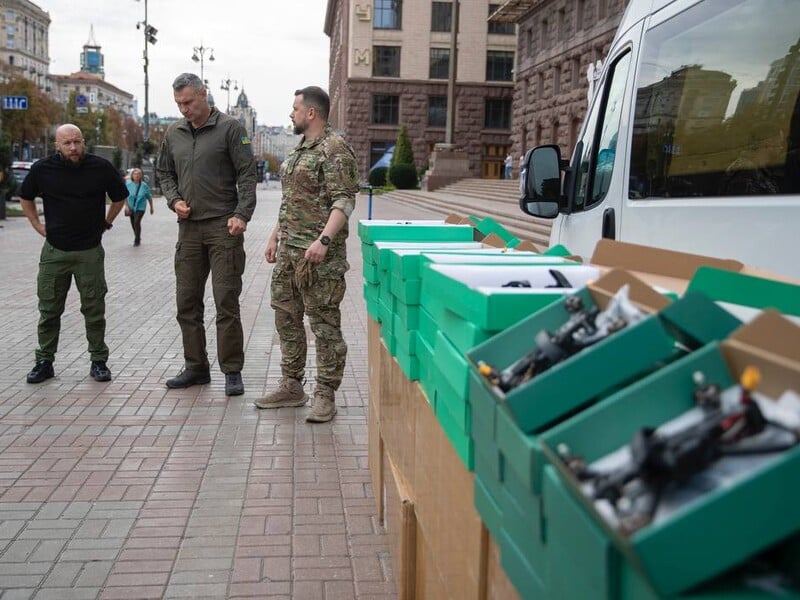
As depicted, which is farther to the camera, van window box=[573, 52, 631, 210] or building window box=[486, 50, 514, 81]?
building window box=[486, 50, 514, 81]

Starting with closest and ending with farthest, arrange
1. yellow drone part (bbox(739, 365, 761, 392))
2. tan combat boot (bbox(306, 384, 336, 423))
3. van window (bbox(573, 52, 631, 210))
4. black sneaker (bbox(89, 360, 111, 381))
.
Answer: yellow drone part (bbox(739, 365, 761, 392)) < van window (bbox(573, 52, 631, 210)) < tan combat boot (bbox(306, 384, 336, 423)) < black sneaker (bbox(89, 360, 111, 381))

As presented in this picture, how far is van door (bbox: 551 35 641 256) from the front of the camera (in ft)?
15.4

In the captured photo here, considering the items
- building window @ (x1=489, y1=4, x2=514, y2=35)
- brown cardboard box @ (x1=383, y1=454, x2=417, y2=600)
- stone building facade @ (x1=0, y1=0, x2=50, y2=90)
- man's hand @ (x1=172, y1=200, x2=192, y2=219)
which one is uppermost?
stone building facade @ (x1=0, y1=0, x2=50, y2=90)

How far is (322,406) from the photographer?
6156 mm

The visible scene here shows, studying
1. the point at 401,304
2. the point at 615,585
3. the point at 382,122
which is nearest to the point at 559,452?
the point at 615,585

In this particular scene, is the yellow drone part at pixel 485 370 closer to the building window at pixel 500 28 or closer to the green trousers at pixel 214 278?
the green trousers at pixel 214 278

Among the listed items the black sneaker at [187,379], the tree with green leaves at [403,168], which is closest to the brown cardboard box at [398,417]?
the black sneaker at [187,379]

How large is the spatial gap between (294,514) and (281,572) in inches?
26.9

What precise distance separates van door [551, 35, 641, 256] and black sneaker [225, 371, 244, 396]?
275 cm

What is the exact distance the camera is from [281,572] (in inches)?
153

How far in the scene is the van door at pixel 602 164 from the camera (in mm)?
4699

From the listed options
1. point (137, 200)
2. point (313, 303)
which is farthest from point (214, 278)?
point (137, 200)

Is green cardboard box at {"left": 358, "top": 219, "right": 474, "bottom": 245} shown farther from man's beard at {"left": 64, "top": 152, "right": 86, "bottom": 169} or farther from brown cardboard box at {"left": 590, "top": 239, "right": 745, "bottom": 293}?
man's beard at {"left": 64, "top": 152, "right": 86, "bottom": 169}

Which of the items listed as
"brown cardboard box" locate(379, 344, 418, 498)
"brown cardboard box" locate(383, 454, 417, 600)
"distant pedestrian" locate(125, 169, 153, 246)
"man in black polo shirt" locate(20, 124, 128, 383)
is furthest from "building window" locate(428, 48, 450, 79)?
"brown cardboard box" locate(383, 454, 417, 600)
